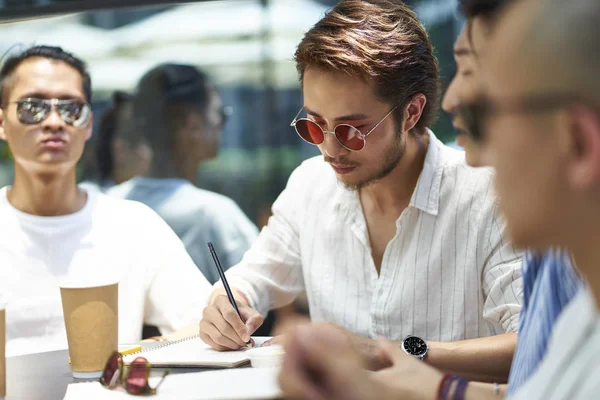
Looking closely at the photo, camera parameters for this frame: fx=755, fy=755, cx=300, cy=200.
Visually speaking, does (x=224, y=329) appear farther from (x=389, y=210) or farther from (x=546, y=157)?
(x=546, y=157)

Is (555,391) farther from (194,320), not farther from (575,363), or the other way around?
(194,320)

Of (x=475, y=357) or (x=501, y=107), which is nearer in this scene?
(x=501, y=107)

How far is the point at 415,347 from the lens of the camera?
6.53 ft

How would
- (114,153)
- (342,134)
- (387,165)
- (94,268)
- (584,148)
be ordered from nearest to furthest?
(584,148)
(342,134)
(387,165)
(94,268)
(114,153)

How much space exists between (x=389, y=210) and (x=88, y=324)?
3.54ft

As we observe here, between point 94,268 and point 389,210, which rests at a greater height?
point 389,210

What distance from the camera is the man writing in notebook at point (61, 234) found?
2719 millimetres

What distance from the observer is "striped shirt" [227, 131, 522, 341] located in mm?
2260

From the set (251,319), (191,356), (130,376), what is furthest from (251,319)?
(130,376)

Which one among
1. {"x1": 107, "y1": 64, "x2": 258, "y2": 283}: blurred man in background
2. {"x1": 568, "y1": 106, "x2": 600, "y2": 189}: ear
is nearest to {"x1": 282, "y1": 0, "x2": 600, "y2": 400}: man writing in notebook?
{"x1": 568, "y1": 106, "x2": 600, "y2": 189}: ear

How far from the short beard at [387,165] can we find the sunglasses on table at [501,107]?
1222 millimetres

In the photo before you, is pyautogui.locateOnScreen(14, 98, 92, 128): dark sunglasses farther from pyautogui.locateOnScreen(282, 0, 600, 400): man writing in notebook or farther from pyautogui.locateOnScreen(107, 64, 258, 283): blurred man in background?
pyautogui.locateOnScreen(282, 0, 600, 400): man writing in notebook

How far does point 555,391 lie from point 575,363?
45 millimetres

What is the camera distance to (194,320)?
2684 mm
